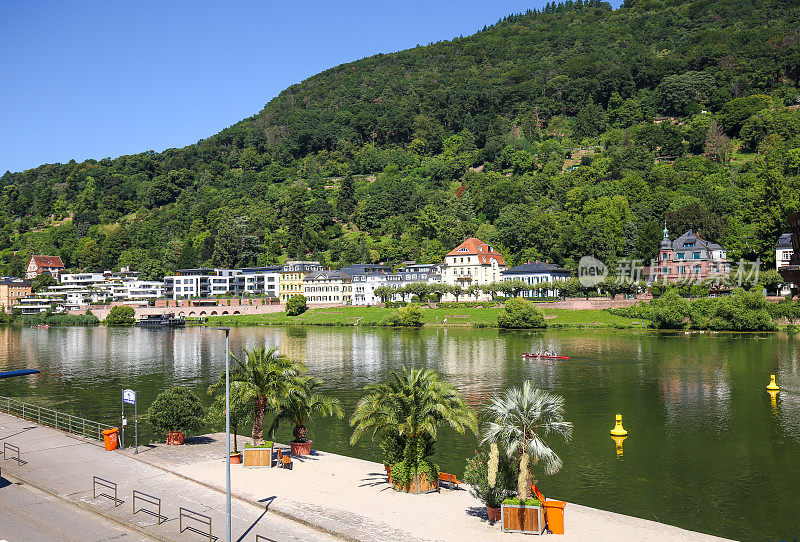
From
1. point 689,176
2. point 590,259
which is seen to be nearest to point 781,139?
point 689,176

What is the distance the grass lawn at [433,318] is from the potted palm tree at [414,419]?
8219 centimetres

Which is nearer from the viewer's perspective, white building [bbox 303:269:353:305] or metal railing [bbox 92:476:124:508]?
metal railing [bbox 92:476:124:508]

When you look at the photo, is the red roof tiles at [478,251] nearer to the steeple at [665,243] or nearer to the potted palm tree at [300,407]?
the steeple at [665,243]

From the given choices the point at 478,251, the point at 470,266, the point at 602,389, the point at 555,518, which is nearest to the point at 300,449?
the point at 555,518

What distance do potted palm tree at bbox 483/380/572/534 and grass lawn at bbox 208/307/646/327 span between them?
85741 millimetres

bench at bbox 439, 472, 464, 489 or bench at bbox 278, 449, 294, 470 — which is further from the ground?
bench at bbox 278, 449, 294, 470

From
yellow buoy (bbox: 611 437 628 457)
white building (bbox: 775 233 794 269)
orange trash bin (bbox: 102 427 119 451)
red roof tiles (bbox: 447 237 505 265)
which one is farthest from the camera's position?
red roof tiles (bbox: 447 237 505 265)

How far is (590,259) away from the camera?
445ft

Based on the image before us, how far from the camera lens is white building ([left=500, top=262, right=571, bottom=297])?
134 meters

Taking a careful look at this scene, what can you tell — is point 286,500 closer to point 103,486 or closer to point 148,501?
point 148,501

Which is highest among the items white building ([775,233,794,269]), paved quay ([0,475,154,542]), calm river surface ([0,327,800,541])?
white building ([775,233,794,269])

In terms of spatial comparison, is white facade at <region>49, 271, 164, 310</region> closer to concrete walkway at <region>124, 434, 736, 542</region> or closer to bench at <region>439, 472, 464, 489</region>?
concrete walkway at <region>124, 434, 736, 542</region>

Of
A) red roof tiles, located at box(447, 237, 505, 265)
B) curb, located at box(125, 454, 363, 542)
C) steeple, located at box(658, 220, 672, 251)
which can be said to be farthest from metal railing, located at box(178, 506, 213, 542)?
red roof tiles, located at box(447, 237, 505, 265)

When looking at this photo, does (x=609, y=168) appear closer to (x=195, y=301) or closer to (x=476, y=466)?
(x=195, y=301)
